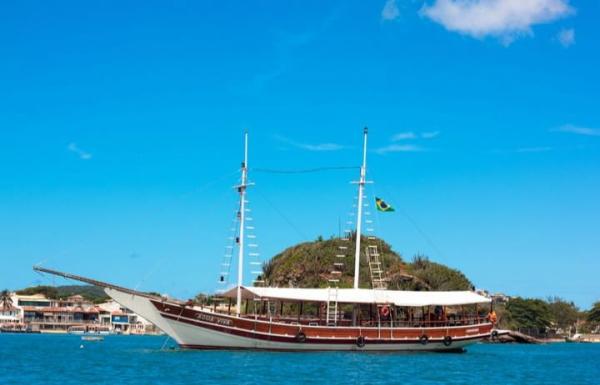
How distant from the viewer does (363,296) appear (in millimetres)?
63375

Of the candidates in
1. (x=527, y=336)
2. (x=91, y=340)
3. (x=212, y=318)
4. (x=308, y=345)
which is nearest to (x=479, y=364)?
(x=308, y=345)

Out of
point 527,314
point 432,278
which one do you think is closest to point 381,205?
point 432,278

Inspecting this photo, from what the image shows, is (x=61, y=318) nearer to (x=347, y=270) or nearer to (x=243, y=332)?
(x=347, y=270)

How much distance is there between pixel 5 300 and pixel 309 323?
138 metres

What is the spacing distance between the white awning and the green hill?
152 ft

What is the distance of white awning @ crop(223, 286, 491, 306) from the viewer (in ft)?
199

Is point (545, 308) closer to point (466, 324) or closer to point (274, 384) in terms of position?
point (466, 324)

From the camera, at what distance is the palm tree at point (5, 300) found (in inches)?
7160

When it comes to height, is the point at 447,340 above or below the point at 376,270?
below

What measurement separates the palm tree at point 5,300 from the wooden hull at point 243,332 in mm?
132627

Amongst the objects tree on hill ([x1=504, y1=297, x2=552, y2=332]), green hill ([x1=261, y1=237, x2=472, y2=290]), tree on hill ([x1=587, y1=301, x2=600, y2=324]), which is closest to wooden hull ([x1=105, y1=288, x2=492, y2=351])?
green hill ([x1=261, y1=237, x2=472, y2=290])

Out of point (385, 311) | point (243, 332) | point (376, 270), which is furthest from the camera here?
point (376, 270)

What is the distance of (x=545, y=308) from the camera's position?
149 metres

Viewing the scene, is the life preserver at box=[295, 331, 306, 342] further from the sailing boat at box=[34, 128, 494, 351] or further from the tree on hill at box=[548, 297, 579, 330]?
the tree on hill at box=[548, 297, 579, 330]
